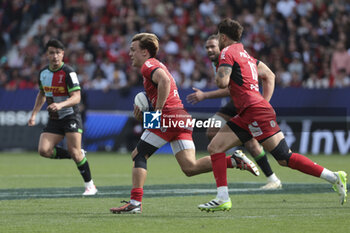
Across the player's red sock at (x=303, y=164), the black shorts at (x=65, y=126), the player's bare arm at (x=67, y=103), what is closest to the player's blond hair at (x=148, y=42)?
the player's red sock at (x=303, y=164)

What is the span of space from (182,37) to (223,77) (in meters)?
17.4

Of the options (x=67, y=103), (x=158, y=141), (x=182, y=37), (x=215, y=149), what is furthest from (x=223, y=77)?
(x=182, y=37)

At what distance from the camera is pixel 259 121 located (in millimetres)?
8547

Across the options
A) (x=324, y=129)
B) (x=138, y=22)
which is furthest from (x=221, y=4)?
(x=324, y=129)

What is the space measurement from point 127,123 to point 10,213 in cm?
1346

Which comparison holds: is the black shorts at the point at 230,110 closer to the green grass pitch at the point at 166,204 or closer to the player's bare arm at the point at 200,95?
the green grass pitch at the point at 166,204

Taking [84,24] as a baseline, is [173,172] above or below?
below

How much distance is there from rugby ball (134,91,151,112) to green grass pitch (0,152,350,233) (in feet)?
4.05

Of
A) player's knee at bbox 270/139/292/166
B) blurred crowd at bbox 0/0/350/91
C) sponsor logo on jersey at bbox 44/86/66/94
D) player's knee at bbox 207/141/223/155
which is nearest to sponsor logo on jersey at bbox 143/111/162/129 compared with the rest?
player's knee at bbox 207/141/223/155

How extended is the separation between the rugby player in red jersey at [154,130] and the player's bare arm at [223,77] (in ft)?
2.15

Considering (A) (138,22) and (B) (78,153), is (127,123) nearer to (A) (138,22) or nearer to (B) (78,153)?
(A) (138,22)

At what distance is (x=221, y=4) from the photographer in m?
25.9

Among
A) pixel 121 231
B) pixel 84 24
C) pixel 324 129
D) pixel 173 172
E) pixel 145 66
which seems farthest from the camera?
pixel 84 24

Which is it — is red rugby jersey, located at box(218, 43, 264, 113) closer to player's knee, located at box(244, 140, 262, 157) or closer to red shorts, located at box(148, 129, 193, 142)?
red shorts, located at box(148, 129, 193, 142)
